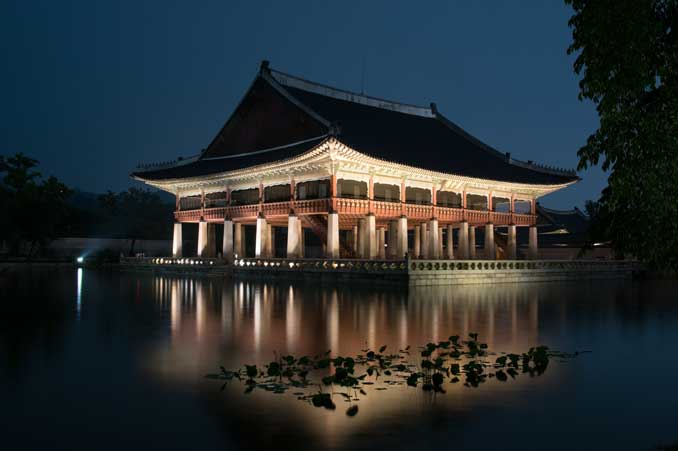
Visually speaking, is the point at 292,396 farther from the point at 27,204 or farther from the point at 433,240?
the point at 27,204

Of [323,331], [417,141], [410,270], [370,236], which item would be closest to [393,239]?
[370,236]

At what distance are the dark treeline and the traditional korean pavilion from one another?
41.5 ft

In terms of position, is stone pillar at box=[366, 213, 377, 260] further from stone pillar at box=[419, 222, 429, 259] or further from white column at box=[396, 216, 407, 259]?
stone pillar at box=[419, 222, 429, 259]

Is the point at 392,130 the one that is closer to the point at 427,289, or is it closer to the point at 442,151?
the point at 442,151

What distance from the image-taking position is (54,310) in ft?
61.2

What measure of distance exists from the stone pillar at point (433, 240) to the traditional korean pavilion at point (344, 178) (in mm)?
71

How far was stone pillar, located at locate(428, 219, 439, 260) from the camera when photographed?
41.6 m

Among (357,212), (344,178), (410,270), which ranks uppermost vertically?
(344,178)

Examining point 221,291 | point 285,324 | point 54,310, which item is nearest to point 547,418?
point 285,324

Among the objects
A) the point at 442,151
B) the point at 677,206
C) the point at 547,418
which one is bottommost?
the point at 547,418

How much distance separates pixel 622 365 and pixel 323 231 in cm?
2964

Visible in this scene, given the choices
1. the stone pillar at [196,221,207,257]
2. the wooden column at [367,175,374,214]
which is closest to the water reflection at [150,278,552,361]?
the wooden column at [367,175,374,214]

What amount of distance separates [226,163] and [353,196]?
13.3 metres

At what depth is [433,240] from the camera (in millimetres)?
41906
